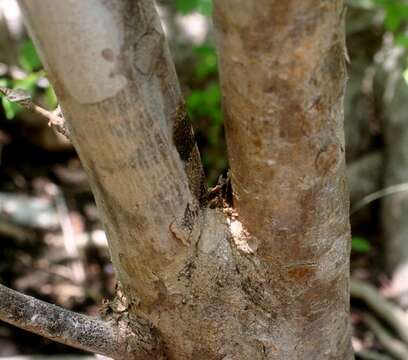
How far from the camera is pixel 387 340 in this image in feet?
7.25

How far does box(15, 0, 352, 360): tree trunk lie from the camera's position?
62cm

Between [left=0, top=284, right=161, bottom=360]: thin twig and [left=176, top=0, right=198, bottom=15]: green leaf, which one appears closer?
[left=0, top=284, right=161, bottom=360]: thin twig

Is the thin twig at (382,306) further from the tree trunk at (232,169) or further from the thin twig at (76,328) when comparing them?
the thin twig at (76,328)

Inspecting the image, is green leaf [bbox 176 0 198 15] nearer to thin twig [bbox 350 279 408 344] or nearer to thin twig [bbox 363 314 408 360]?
thin twig [bbox 350 279 408 344]

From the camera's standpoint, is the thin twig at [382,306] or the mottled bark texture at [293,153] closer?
the mottled bark texture at [293,153]

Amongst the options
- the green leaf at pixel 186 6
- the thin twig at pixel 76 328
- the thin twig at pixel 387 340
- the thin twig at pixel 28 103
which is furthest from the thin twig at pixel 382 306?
the thin twig at pixel 28 103

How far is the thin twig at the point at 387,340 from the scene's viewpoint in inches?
84.4

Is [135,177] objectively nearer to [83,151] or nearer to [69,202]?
[83,151]

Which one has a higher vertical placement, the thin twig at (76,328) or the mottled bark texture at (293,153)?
the mottled bark texture at (293,153)

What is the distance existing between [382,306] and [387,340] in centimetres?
13

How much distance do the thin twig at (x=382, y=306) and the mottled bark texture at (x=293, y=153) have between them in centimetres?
133

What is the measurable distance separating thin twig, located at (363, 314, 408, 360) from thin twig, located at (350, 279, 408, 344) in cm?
4

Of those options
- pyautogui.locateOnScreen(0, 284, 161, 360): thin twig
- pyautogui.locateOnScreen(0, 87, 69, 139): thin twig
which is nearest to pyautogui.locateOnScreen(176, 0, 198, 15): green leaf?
pyautogui.locateOnScreen(0, 87, 69, 139): thin twig

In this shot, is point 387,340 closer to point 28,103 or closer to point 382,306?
point 382,306
